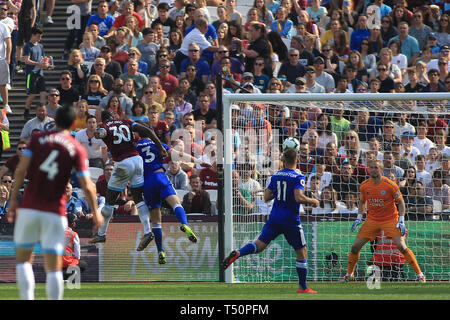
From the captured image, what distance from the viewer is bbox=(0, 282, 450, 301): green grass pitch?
11.8 meters

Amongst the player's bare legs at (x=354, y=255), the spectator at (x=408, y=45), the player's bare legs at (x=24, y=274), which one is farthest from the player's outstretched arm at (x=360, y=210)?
the player's bare legs at (x=24, y=274)

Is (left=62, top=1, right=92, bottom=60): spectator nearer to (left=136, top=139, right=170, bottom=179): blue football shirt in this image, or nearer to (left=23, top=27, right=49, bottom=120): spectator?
(left=23, top=27, right=49, bottom=120): spectator

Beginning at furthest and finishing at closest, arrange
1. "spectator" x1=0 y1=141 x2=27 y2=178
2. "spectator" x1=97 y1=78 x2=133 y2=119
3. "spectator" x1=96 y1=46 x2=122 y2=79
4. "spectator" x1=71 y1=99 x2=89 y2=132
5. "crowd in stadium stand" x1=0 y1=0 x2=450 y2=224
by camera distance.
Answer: "spectator" x1=96 y1=46 x2=122 y2=79 → "spectator" x1=97 y1=78 x2=133 y2=119 → "spectator" x1=71 y1=99 x2=89 y2=132 → "spectator" x1=0 y1=141 x2=27 y2=178 → "crowd in stadium stand" x1=0 y1=0 x2=450 y2=224

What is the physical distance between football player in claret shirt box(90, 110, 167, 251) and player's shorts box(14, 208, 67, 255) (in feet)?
16.2

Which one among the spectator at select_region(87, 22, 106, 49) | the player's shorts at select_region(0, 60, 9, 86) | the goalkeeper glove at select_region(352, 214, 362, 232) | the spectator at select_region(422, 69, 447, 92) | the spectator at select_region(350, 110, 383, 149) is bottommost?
the goalkeeper glove at select_region(352, 214, 362, 232)

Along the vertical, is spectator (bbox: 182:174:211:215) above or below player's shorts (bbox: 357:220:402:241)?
above

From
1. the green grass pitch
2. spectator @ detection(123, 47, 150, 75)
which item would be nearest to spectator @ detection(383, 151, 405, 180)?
the green grass pitch

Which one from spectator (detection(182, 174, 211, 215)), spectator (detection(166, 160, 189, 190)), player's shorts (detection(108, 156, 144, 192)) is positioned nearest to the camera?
player's shorts (detection(108, 156, 144, 192))

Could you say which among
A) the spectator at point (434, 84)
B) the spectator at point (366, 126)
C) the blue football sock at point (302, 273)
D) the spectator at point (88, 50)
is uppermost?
the spectator at point (88, 50)

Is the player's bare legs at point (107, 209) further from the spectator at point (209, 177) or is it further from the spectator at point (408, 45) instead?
the spectator at point (408, 45)

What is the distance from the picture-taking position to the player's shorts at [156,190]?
1425 cm

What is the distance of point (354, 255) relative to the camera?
48.2 feet

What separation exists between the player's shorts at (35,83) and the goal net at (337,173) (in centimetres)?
563

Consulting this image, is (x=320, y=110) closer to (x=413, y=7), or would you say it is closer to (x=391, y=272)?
(x=391, y=272)
